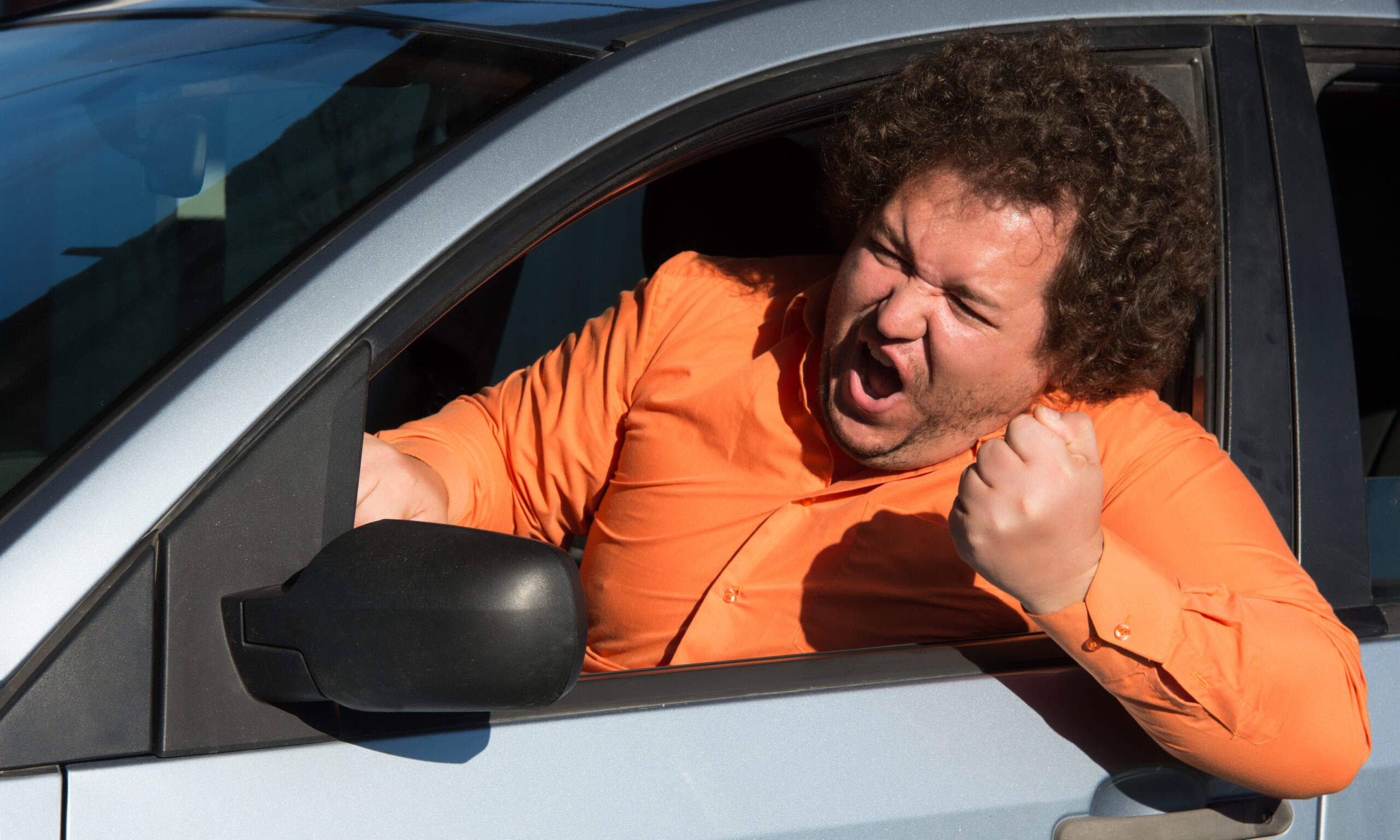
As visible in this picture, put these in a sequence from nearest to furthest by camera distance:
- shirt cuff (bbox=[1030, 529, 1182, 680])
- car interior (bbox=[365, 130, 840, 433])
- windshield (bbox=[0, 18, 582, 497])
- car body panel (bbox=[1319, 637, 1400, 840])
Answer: windshield (bbox=[0, 18, 582, 497]) < shirt cuff (bbox=[1030, 529, 1182, 680]) < car body panel (bbox=[1319, 637, 1400, 840]) < car interior (bbox=[365, 130, 840, 433])

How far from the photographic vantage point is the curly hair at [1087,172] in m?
1.52

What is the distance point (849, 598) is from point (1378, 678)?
0.61 meters

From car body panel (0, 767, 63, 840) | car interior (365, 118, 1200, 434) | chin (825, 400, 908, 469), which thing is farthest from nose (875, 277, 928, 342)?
car body panel (0, 767, 63, 840)

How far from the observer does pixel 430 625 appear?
86 cm

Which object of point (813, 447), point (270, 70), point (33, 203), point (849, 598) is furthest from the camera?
point (813, 447)

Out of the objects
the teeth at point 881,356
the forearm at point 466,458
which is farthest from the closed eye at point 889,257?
the forearm at point 466,458

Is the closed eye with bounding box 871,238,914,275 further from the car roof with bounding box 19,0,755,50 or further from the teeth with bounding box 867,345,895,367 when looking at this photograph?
the car roof with bounding box 19,0,755,50

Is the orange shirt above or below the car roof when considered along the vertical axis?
below

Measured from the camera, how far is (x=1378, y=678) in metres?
1.30

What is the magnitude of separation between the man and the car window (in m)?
0.50

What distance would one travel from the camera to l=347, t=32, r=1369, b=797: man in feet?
4.61

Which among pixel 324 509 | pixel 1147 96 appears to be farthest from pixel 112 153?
pixel 1147 96

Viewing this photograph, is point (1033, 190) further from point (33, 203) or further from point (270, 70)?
point (33, 203)

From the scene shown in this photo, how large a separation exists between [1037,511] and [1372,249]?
1.46m
